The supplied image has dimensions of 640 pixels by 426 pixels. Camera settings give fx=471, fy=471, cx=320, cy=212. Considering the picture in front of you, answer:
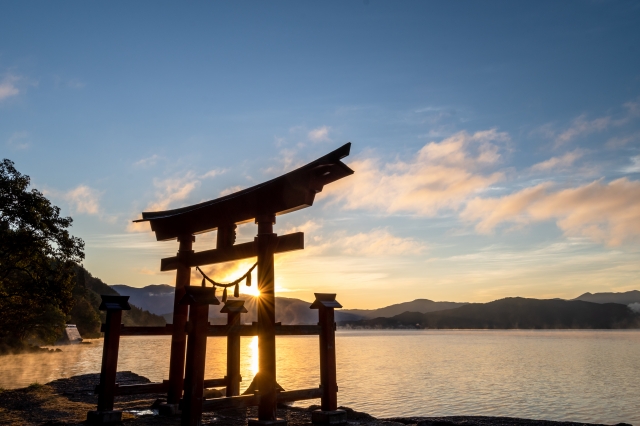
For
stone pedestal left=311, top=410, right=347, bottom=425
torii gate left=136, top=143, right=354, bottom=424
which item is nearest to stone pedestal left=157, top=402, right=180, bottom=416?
torii gate left=136, top=143, right=354, bottom=424

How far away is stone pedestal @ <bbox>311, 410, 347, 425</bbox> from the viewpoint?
36.2 feet

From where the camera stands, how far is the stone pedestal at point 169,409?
11852mm

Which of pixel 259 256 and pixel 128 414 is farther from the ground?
pixel 259 256

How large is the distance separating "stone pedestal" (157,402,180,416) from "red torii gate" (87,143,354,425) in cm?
2

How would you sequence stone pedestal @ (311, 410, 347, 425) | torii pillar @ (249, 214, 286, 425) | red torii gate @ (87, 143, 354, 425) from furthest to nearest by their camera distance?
stone pedestal @ (311, 410, 347, 425) < torii pillar @ (249, 214, 286, 425) < red torii gate @ (87, 143, 354, 425)

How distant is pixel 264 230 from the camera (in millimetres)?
10305

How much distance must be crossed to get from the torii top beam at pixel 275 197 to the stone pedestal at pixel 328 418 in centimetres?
489

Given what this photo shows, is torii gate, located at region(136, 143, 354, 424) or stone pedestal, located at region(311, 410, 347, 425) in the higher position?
torii gate, located at region(136, 143, 354, 424)

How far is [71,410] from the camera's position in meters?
12.9

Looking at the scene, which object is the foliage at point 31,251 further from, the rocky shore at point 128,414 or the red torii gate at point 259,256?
the red torii gate at point 259,256

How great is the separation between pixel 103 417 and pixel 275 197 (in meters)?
6.23

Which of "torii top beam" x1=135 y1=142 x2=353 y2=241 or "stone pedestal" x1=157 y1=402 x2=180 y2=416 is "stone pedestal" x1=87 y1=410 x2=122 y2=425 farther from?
"torii top beam" x1=135 y1=142 x2=353 y2=241

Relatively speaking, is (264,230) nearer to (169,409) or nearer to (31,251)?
(169,409)

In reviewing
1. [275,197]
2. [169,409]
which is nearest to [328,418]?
[169,409]
